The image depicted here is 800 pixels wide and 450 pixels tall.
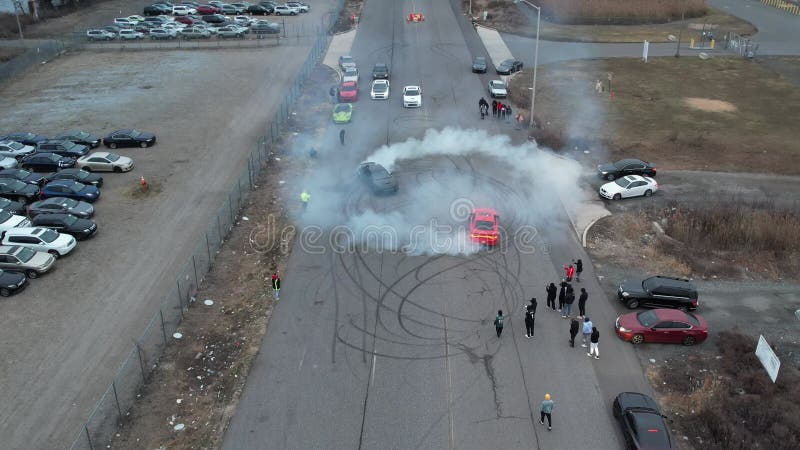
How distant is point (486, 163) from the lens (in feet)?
136

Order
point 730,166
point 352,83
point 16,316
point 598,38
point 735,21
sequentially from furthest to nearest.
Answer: point 735,21 < point 598,38 < point 352,83 < point 730,166 < point 16,316

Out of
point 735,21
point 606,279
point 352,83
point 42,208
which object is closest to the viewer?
point 606,279

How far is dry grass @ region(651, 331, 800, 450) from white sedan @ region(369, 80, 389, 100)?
114 feet

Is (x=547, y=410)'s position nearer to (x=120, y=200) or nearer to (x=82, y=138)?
(x=120, y=200)

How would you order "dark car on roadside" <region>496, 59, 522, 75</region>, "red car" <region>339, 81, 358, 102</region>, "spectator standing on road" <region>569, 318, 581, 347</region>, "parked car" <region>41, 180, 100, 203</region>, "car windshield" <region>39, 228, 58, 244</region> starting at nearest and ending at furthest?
"spectator standing on road" <region>569, 318, 581, 347</region> < "car windshield" <region>39, 228, 58, 244</region> < "parked car" <region>41, 180, 100, 203</region> < "red car" <region>339, 81, 358, 102</region> < "dark car on roadside" <region>496, 59, 522, 75</region>

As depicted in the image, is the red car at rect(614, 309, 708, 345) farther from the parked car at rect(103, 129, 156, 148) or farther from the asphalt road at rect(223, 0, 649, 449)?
the parked car at rect(103, 129, 156, 148)

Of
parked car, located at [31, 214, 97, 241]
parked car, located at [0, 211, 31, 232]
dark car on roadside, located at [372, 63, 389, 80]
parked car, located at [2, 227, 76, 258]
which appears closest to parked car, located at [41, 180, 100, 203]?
parked car, located at [0, 211, 31, 232]

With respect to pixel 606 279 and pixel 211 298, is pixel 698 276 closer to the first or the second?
pixel 606 279

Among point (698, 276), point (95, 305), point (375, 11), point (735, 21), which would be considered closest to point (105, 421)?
point (95, 305)

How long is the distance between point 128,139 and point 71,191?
875 centimetres

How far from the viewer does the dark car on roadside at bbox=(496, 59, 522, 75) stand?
59.5 metres

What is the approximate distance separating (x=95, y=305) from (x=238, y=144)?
19.5m

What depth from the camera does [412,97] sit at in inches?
2030

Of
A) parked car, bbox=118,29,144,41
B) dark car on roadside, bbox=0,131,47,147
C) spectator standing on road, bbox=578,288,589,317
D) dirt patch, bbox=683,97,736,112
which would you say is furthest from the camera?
parked car, bbox=118,29,144,41
